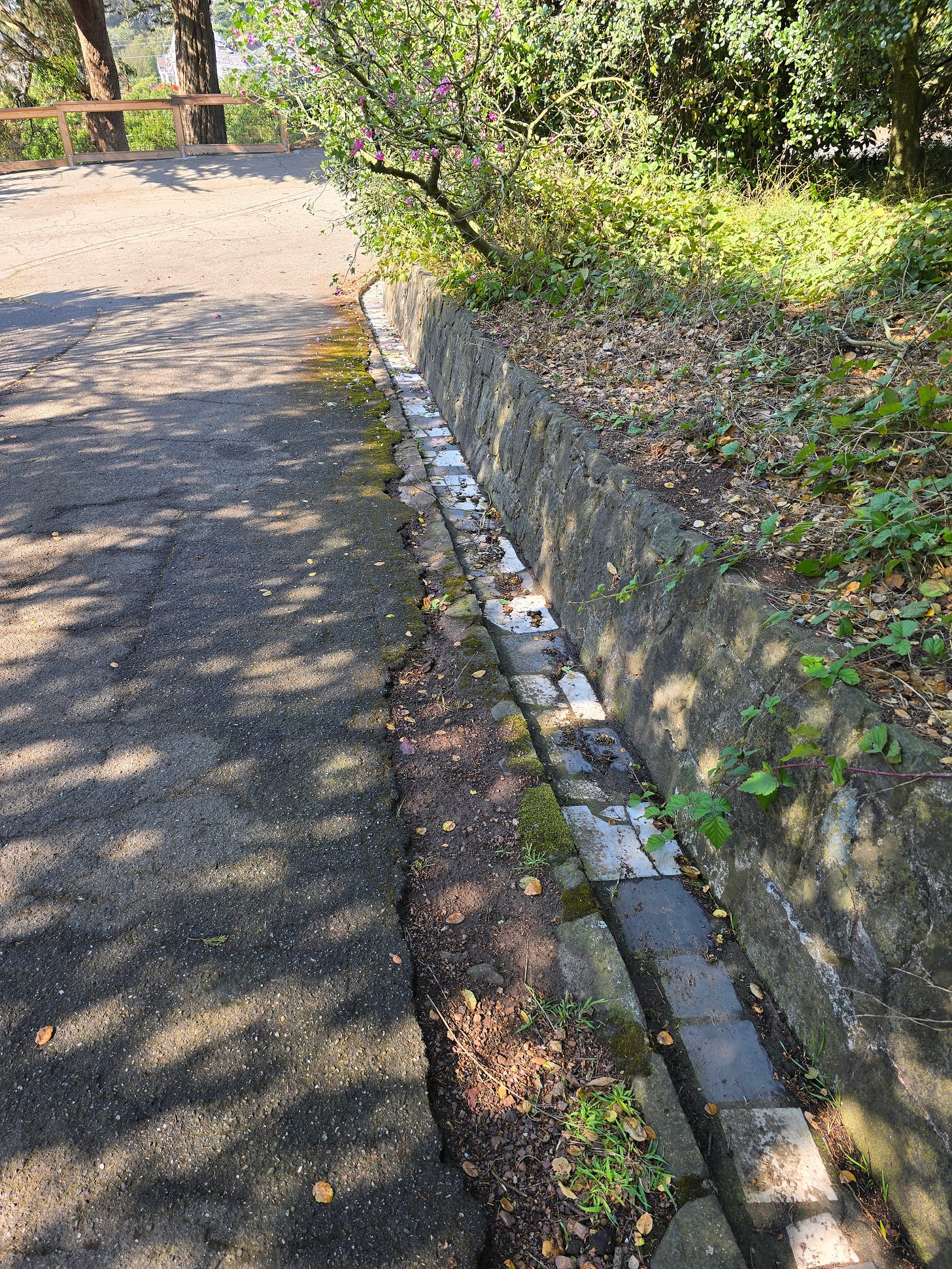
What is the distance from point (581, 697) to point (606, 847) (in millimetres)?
907

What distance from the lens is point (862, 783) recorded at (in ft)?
6.37

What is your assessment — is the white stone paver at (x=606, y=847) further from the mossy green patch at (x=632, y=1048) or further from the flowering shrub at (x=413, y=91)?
the flowering shrub at (x=413, y=91)

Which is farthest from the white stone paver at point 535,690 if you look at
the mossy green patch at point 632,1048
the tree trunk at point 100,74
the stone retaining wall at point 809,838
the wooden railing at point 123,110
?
the tree trunk at point 100,74

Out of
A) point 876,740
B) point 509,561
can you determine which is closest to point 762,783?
point 876,740

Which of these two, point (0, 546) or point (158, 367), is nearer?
point (0, 546)

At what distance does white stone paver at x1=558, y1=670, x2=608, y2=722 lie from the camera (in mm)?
3469

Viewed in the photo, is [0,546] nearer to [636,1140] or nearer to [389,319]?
[636,1140]

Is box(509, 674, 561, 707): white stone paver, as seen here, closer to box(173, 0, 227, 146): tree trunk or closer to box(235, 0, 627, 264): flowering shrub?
box(235, 0, 627, 264): flowering shrub

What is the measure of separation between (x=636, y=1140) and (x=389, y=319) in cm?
1045

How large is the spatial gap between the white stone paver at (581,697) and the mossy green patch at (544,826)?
57 cm

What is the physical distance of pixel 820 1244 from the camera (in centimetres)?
175

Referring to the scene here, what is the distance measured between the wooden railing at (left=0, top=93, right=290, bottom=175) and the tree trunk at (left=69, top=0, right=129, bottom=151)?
15.2 inches

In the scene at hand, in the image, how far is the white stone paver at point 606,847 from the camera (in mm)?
2709

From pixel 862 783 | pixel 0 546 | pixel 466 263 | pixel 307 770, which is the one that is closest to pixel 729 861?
pixel 862 783
